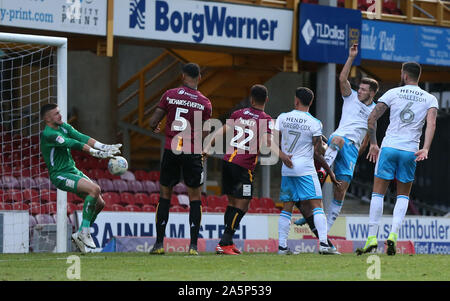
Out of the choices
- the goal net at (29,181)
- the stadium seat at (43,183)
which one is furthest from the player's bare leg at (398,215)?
the stadium seat at (43,183)

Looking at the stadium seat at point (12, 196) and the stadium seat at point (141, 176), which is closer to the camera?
the stadium seat at point (12, 196)

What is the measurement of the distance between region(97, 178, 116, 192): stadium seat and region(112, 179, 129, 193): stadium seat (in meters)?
0.09

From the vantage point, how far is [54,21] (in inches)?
653

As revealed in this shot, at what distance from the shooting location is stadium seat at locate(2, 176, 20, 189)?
1680 cm

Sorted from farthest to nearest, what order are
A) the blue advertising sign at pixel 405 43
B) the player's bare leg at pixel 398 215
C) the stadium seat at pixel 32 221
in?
the blue advertising sign at pixel 405 43 < the stadium seat at pixel 32 221 < the player's bare leg at pixel 398 215

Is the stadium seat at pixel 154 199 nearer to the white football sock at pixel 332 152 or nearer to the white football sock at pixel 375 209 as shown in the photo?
the white football sock at pixel 332 152

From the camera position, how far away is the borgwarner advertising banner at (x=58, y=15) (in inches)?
639

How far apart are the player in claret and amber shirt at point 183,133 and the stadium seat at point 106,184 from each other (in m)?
8.67

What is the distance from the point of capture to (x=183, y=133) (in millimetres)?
10516

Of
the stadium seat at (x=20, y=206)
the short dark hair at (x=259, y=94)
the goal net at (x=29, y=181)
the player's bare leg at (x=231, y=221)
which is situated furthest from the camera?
the stadium seat at (x=20, y=206)

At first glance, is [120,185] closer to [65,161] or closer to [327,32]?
[327,32]

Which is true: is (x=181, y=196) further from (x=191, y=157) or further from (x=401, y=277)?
(x=401, y=277)

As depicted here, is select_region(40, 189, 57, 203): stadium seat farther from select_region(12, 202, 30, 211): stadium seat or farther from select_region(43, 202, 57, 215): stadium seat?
select_region(12, 202, 30, 211): stadium seat
